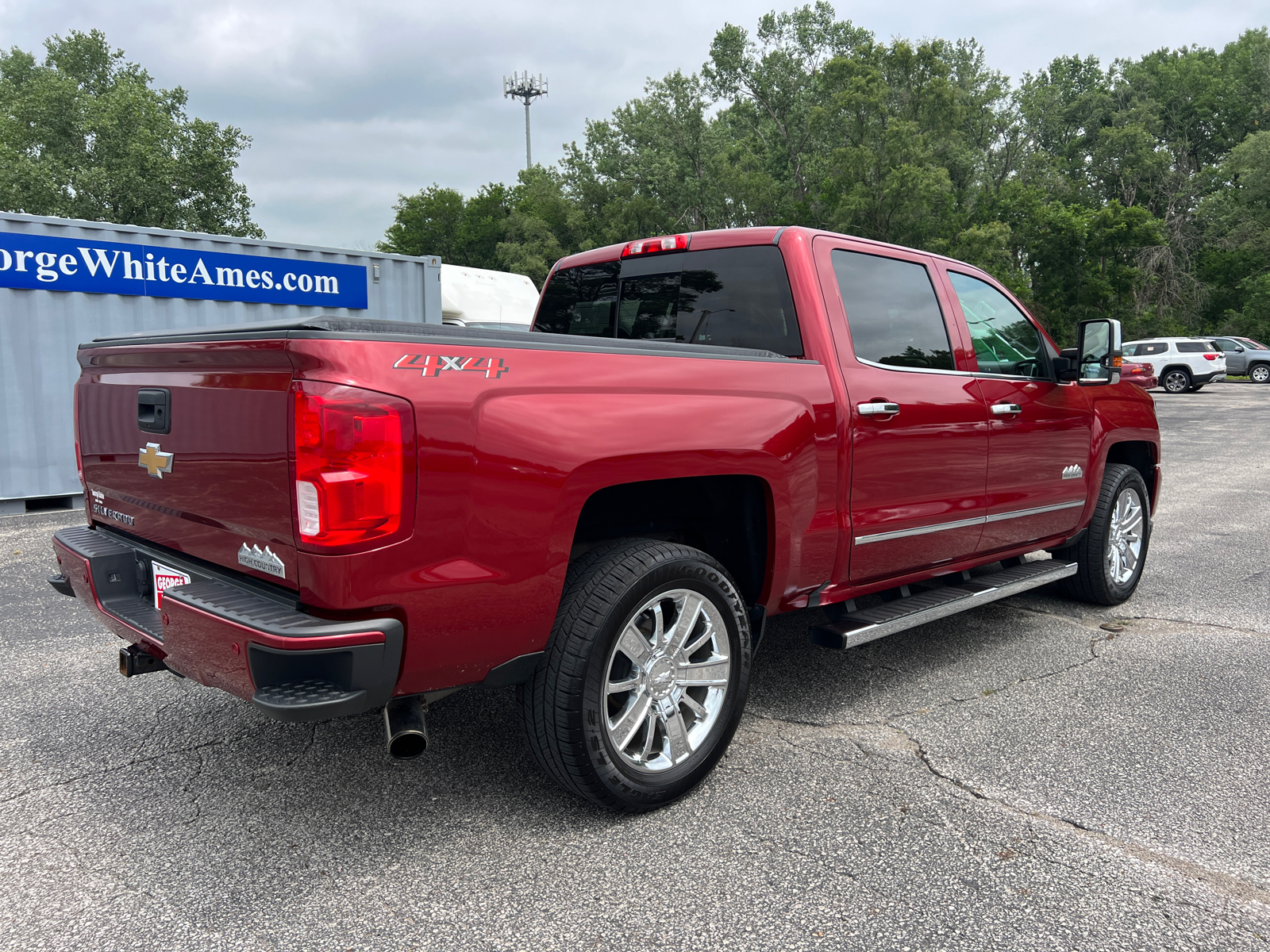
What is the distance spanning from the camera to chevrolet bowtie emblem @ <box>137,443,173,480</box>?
272cm

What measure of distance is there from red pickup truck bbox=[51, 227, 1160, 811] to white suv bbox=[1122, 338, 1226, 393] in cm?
2989

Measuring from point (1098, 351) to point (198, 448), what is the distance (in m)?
4.33

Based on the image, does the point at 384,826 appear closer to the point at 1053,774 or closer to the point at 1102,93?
the point at 1053,774

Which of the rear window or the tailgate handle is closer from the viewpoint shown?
the tailgate handle

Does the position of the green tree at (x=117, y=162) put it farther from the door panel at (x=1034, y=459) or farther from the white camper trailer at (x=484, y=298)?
the door panel at (x=1034, y=459)

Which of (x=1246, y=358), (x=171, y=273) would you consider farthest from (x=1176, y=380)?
(x=171, y=273)

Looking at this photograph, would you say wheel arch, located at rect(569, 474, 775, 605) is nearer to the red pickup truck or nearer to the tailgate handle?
the red pickup truck

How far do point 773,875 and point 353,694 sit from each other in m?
1.26

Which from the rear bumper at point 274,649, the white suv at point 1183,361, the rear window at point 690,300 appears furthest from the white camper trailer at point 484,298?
the white suv at point 1183,361

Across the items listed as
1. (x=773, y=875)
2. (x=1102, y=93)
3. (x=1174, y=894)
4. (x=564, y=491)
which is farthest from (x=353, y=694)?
(x=1102, y=93)

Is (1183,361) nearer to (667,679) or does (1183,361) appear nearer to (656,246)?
(656,246)

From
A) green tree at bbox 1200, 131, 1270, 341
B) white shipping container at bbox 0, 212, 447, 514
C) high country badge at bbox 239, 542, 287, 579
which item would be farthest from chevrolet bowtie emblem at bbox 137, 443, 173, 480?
green tree at bbox 1200, 131, 1270, 341

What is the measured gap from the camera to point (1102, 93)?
58250mm

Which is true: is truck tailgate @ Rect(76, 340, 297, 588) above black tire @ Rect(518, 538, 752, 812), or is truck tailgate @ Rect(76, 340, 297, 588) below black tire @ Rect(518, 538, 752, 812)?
above
